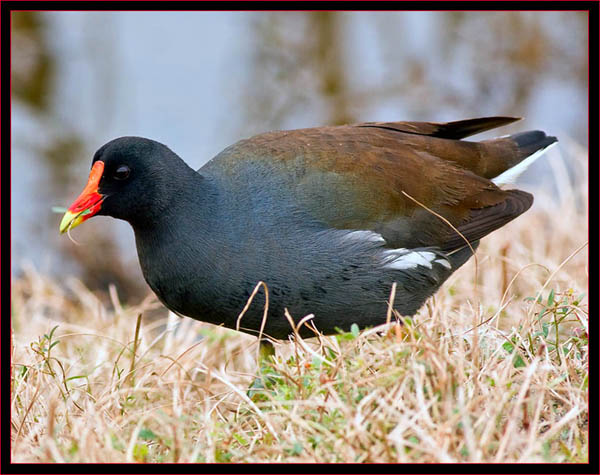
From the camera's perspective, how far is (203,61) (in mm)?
8297

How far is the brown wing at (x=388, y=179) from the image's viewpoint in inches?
141

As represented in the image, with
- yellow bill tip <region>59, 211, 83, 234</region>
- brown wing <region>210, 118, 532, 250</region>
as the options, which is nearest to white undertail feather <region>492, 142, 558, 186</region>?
brown wing <region>210, 118, 532, 250</region>

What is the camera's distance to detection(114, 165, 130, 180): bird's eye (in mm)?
3447

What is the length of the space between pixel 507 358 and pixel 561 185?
3112 millimetres

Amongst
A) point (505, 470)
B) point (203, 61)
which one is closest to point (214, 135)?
point (203, 61)

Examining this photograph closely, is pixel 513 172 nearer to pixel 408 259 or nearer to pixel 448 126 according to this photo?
pixel 448 126

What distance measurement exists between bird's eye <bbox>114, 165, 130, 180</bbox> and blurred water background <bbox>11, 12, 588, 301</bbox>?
3.91 m

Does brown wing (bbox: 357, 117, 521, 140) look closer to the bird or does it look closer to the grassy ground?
the bird

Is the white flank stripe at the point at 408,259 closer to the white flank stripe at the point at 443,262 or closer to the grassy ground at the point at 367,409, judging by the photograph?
the white flank stripe at the point at 443,262

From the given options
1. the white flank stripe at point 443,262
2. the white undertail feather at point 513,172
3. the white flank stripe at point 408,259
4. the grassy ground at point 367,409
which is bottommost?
the grassy ground at point 367,409

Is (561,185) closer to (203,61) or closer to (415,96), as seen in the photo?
(415,96)

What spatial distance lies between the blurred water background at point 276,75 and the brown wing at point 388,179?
3439 mm

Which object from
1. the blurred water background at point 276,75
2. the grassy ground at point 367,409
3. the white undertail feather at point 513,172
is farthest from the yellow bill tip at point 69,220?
the blurred water background at point 276,75

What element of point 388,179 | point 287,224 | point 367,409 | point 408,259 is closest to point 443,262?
point 408,259
